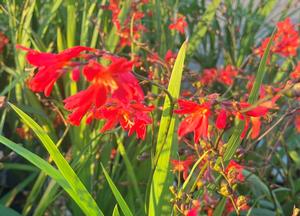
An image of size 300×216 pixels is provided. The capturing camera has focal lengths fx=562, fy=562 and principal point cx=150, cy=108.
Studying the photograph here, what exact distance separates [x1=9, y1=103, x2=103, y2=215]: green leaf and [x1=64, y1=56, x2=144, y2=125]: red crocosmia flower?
0.67ft

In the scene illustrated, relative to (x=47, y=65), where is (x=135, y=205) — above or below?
below

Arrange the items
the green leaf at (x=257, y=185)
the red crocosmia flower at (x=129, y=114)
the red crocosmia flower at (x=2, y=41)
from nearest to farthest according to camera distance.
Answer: the red crocosmia flower at (x=129, y=114) < the green leaf at (x=257, y=185) < the red crocosmia flower at (x=2, y=41)

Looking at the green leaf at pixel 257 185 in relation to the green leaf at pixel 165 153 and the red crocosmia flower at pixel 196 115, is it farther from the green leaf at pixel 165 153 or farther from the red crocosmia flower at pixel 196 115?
the red crocosmia flower at pixel 196 115

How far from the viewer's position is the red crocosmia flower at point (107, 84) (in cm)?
78

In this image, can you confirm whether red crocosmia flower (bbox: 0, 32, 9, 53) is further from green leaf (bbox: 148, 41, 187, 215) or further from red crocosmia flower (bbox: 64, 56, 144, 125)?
red crocosmia flower (bbox: 64, 56, 144, 125)

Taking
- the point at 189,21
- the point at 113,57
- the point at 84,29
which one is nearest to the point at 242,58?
the point at 189,21

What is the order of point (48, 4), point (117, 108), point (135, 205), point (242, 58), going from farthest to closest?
point (242, 58)
point (48, 4)
point (135, 205)
point (117, 108)

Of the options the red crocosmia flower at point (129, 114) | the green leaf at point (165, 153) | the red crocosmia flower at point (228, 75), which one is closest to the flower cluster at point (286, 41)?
the red crocosmia flower at point (228, 75)

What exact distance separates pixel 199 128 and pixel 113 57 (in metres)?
0.28

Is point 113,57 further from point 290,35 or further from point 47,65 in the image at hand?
point 290,35

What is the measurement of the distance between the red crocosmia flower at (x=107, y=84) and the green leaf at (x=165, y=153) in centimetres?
26

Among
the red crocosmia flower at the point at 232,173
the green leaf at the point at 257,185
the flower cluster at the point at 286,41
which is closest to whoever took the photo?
the red crocosmia flower at the point at 232,173

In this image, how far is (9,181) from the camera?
7.37 feet

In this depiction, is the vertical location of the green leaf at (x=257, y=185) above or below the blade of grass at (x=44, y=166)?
below
